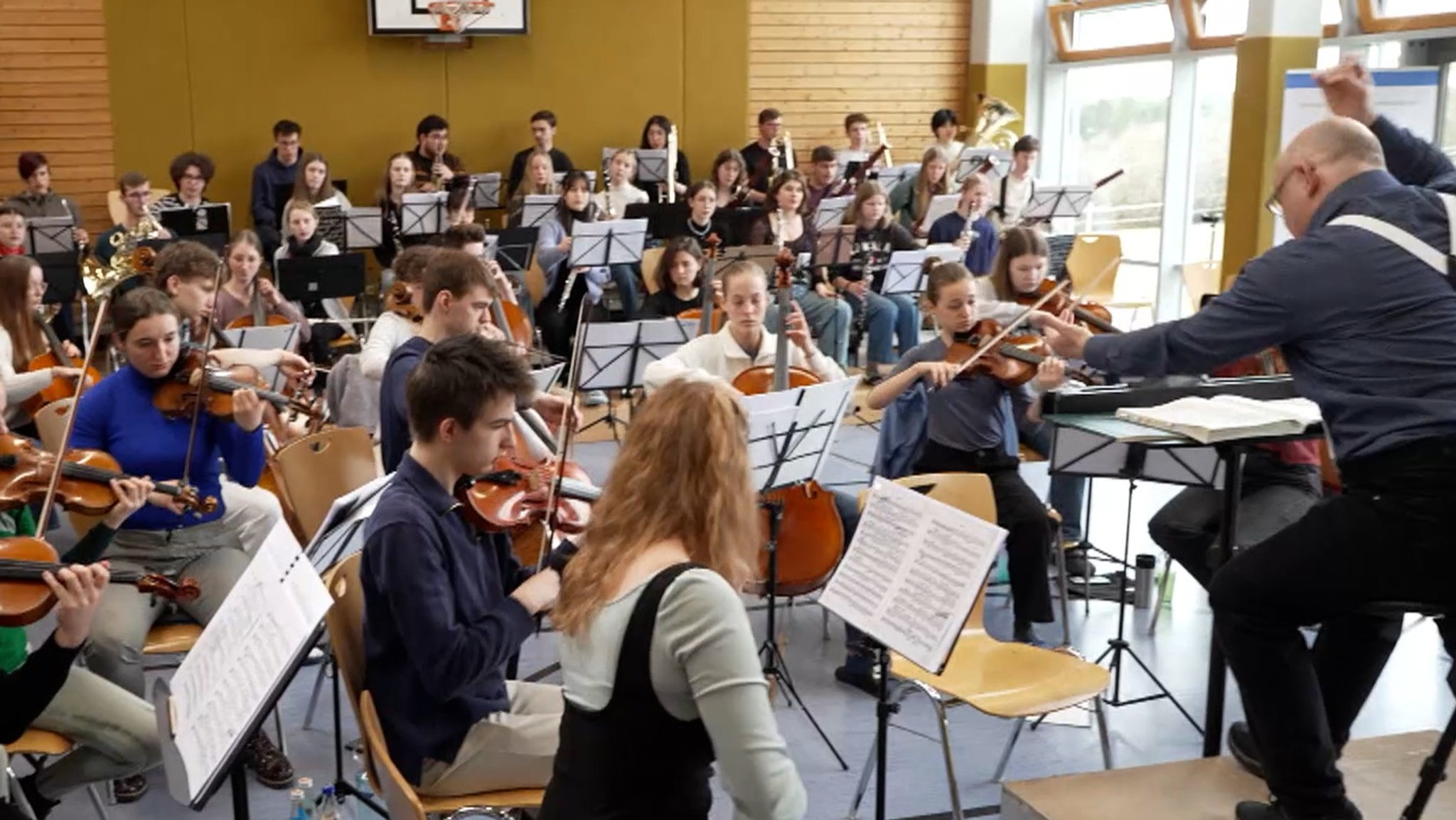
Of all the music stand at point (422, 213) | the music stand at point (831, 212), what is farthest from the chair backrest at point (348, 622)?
the music stand at point (831, 212)

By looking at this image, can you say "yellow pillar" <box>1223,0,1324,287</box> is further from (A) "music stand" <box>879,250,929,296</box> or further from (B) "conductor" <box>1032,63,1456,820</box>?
(B) "conductor" <box>1032,63,1456,820</box>

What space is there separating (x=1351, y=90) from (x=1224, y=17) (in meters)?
9.28

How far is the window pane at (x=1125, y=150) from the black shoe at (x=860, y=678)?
29.4ft

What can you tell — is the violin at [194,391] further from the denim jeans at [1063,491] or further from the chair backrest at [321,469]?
the denim jeans at [1063,491]

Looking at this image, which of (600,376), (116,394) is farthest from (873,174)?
(116,394)

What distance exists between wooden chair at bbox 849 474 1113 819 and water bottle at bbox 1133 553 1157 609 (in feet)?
5.00

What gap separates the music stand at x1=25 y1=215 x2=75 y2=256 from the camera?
31.4ft

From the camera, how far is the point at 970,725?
4629mm

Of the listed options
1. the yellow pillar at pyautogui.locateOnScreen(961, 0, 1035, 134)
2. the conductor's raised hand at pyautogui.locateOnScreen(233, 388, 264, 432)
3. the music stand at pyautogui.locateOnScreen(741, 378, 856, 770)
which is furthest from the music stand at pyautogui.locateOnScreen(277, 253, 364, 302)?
the yellow pillar at pyautogui.locateOnScreen(961, 0, 1035, 134)

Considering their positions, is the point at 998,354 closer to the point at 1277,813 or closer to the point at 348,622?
the point at 1277,813

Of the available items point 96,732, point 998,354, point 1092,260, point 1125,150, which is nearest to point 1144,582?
point 998,354

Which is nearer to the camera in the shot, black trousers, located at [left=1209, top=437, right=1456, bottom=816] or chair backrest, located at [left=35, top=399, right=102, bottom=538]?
black trousers, located at [left=1209, top=437, right=1456, bottom=816]

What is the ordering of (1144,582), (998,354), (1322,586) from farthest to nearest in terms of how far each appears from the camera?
1. (1144,582)
2. (998,354)
3. (1322,586)

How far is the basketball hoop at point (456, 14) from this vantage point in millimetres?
12258
